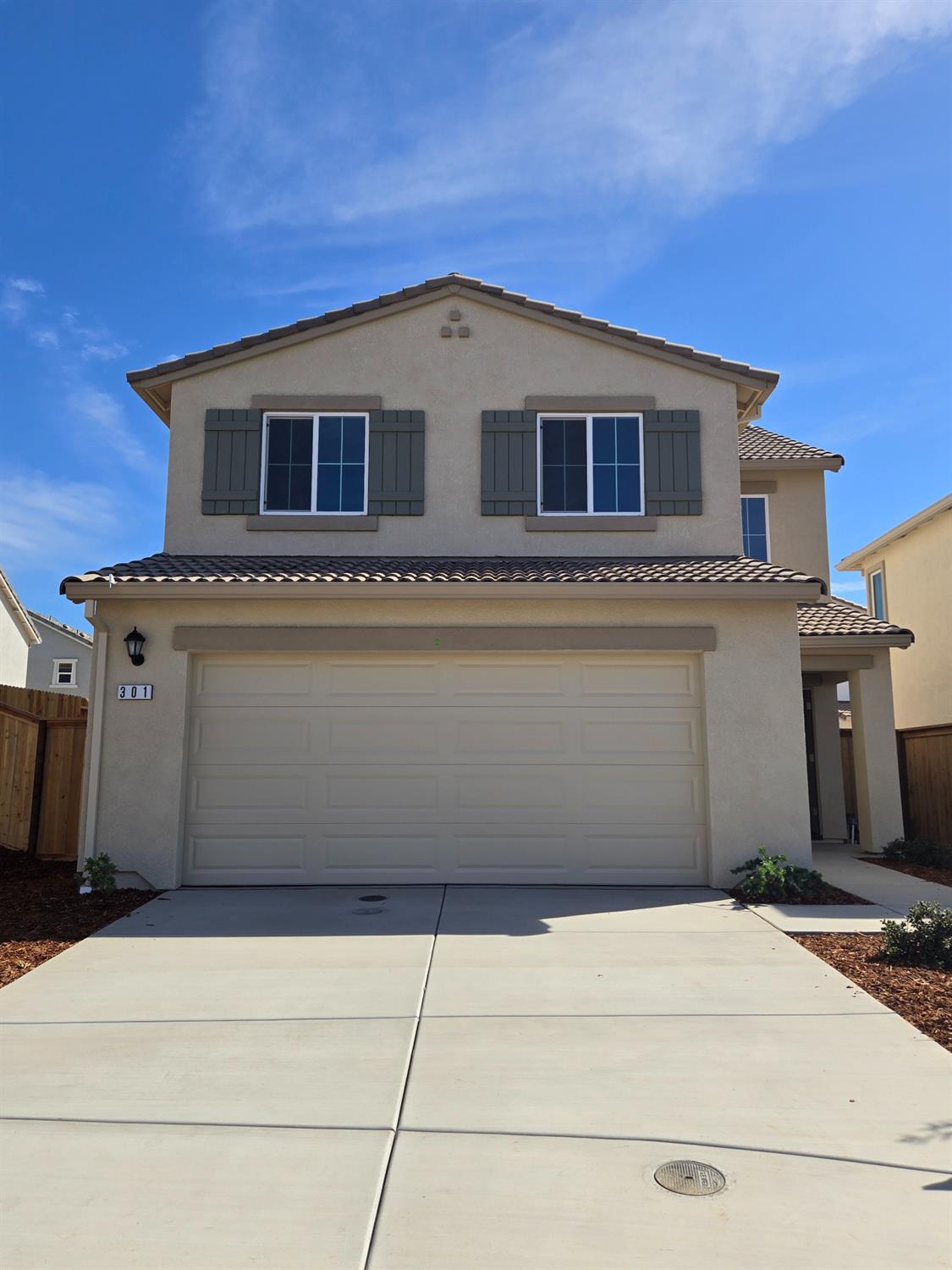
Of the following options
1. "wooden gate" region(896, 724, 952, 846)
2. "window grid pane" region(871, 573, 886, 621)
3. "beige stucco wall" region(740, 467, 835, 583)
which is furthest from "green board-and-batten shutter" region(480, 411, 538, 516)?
"window grid pane" region(871, 573, 886, 621)

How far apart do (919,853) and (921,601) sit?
8.37m

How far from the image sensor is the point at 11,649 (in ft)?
92.2

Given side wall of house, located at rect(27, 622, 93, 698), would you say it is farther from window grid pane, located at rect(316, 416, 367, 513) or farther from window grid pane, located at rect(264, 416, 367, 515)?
window grid pane, located at rect(316, 416, 367, 513)

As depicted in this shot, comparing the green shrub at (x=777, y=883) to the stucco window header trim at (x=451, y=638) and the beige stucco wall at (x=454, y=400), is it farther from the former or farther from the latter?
the beige stucco wall at (x=454, y=400)

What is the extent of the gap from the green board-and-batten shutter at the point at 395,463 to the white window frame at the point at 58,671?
29153 mm

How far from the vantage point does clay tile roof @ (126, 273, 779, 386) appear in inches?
449

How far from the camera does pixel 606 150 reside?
10.1 m

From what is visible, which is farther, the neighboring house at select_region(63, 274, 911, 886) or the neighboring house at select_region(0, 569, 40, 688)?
the neighboring house at select_region(0, 569, 40, 688)

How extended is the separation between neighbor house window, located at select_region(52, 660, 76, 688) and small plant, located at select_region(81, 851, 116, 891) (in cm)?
2943

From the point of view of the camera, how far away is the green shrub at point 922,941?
6.70 m

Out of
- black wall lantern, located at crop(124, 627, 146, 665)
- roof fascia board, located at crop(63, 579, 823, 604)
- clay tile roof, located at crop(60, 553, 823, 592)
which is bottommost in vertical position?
black wall lantern, located at crop(124, 627, 146, 665)

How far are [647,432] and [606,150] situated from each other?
3191 mm

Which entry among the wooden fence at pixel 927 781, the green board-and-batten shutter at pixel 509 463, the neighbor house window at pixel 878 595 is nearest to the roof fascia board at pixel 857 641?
the wooden fence at pixel 927 781

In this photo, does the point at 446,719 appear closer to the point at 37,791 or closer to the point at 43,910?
the point at 43,910
